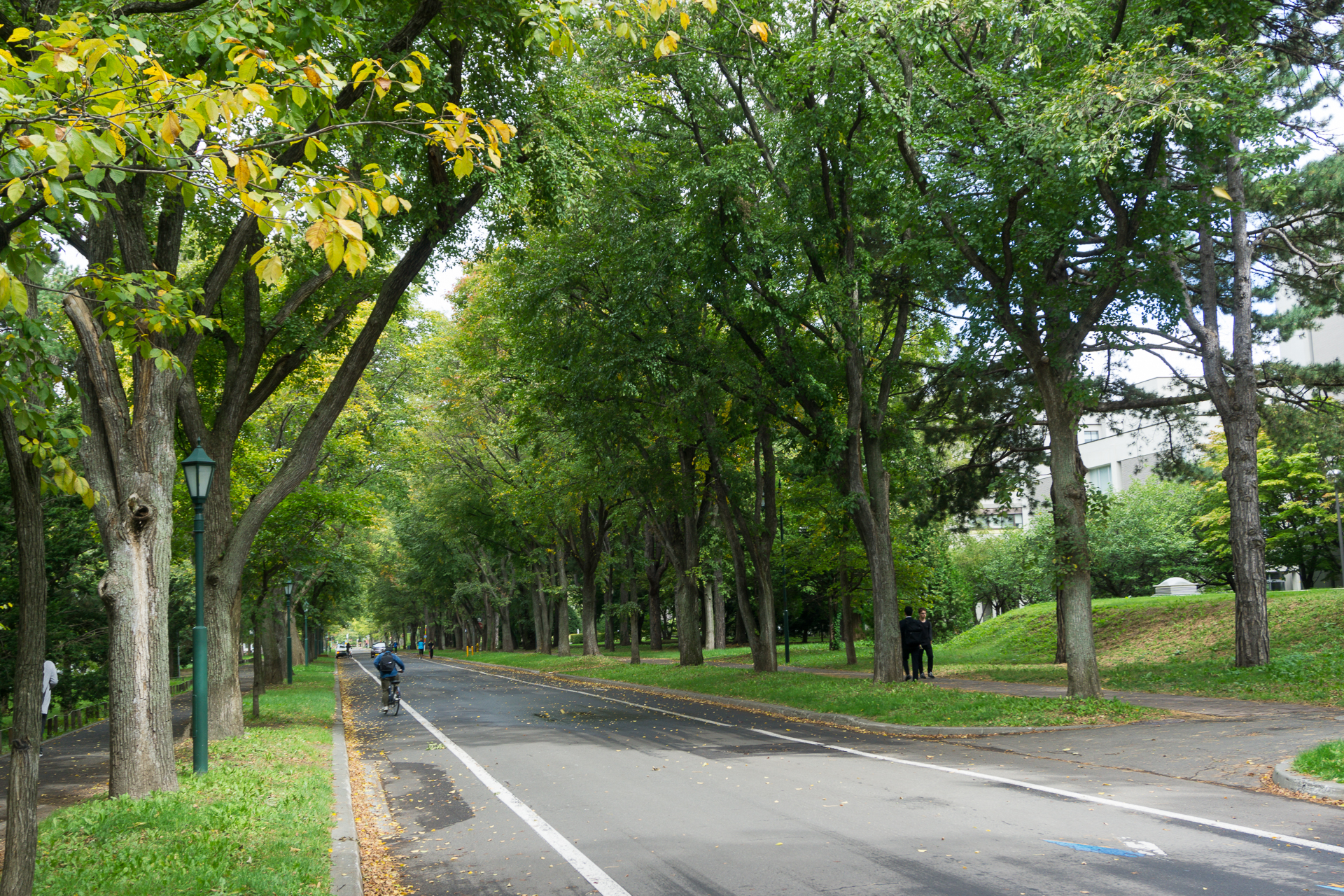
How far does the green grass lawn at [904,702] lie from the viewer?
14367 millimetres

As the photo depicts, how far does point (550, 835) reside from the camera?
→ 808 centimetres

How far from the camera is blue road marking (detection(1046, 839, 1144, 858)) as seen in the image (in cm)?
666

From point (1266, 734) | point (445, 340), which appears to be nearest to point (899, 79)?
point (1266, 734)

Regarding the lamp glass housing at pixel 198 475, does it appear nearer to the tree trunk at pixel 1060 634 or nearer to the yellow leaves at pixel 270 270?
the yellow leaves at pixel 270 270

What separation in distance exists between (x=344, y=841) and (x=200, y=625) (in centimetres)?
443

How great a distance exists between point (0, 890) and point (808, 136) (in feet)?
53.6

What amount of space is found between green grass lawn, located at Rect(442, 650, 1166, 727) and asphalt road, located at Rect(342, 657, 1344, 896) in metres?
1.20

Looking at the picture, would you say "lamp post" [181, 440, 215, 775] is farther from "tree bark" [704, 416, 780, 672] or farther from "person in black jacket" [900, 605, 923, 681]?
"tree bark" [704, 416, 780, 672]

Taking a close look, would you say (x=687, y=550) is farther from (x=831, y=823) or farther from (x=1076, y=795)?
(x=831, y=823)

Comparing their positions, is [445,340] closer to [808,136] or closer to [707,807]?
[808,136]

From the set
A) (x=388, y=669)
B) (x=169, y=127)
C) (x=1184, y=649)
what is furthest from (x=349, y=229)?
(x=1184, y=649)

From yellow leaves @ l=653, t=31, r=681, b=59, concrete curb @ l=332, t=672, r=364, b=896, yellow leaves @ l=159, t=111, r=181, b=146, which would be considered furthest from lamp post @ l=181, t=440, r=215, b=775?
yellow leaves @ l=159, t=111, r=181, b=146


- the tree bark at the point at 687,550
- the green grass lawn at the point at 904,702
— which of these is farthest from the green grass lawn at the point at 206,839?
the tree bark at the point at 687,550

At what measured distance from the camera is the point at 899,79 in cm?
1476
